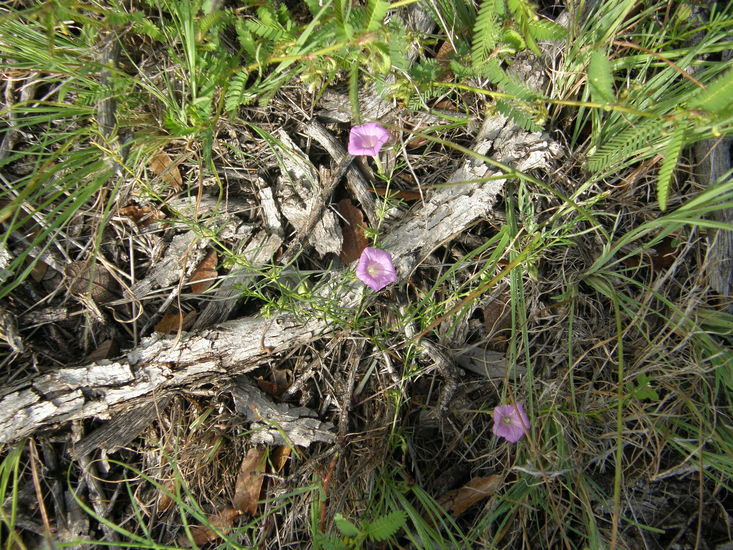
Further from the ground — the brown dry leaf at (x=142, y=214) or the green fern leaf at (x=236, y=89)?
the green fern leaf at (x=236, y=89)

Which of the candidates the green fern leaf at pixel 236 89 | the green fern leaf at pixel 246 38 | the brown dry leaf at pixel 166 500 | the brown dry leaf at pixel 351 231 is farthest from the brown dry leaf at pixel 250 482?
the green fern leaf at pixel 246 38

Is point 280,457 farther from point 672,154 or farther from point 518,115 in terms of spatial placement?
point 672,154

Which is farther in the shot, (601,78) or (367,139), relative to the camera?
(367,139)

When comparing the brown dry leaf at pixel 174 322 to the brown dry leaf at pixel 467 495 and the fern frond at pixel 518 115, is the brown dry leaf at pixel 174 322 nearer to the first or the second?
the brown dry leaf at pixel 467 495

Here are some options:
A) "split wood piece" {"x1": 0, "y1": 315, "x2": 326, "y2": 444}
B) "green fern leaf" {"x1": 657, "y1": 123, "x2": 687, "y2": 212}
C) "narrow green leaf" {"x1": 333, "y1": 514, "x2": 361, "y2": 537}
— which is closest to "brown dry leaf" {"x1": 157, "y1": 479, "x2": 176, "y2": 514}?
"split wood piece" {"x1": 0, "y1": 315, "x2": 326, "y2": 444}

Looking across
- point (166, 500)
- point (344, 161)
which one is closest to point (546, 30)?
point (344, 161)

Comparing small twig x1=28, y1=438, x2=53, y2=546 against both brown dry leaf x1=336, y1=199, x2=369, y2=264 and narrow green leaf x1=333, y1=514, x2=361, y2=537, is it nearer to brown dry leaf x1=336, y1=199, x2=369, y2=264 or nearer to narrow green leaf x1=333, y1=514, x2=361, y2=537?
narrow green leaf x1=333, y1=514, x2=361, y2=537
